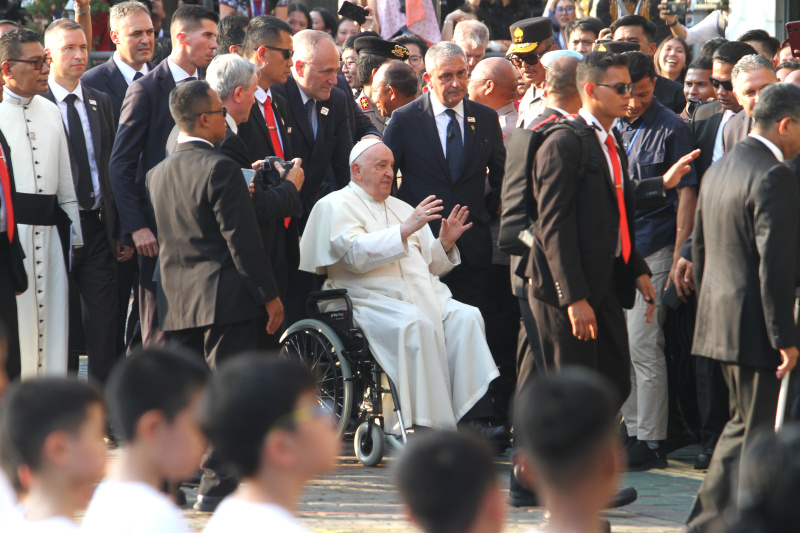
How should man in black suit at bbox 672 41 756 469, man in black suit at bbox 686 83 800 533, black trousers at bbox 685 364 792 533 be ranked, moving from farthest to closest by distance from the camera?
man in black suit at bbox 672 41 756 469, man in black suit at bbox 686 83 800 533, black trousers at bbox 685 364 792 533

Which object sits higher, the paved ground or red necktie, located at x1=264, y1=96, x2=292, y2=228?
red necktie, located at x1=264, y1=96, x2=292, y2=228

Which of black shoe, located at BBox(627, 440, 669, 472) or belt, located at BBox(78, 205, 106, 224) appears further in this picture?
belt, located at BBox(78, 205, 106, 224)

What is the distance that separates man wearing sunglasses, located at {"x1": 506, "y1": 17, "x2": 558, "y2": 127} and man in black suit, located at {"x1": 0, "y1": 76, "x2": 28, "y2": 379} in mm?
3310

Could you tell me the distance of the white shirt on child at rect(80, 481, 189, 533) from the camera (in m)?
2.32

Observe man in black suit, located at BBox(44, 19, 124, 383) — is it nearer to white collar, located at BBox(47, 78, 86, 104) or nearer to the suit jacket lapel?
white collar, located at BBox(47, 78, 86, 104)

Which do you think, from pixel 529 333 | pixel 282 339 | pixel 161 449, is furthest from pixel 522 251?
pixel 161 449

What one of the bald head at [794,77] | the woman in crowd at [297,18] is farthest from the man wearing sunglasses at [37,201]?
the woman in crowd at [297,18]

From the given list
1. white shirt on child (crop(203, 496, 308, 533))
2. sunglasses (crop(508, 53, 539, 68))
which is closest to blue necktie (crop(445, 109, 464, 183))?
sunglasses (crop(508, 53, 539, 68))

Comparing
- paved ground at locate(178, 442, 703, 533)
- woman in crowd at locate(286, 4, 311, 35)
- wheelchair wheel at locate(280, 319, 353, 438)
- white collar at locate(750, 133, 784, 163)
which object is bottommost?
paved ground at locate(178, 442, 703, 533)

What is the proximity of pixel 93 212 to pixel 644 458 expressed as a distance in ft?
11.7

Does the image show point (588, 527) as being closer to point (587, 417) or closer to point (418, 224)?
point (587, 417)

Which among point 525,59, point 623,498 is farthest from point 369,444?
point 525,59

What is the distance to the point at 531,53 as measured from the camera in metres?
7.76

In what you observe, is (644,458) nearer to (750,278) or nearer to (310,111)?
(750,278)
